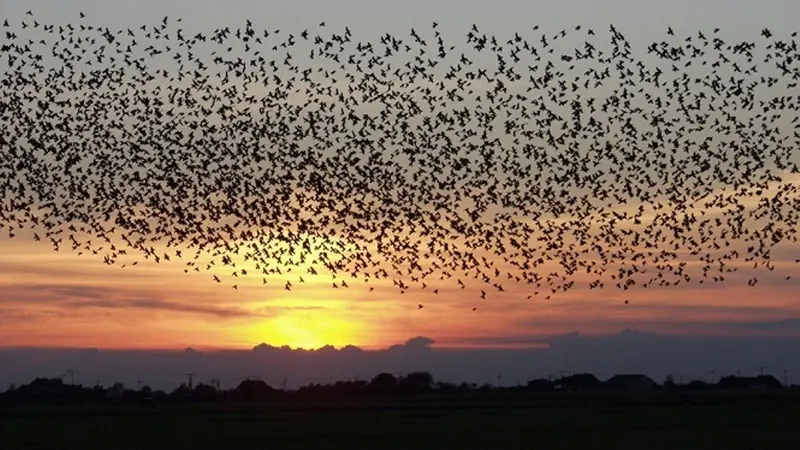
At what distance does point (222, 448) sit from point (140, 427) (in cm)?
1988

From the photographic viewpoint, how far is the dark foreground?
160 feet

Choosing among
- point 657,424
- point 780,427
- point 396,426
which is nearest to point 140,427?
point 396,426

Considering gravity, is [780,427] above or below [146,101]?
below

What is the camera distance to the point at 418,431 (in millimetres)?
59188

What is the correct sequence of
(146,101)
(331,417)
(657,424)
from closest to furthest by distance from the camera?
(146,101) < (657,424) < (331,417)

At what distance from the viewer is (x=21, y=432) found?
205 feet

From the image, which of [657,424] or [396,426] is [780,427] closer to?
[657,424]

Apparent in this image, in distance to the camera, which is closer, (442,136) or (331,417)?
(442,136)

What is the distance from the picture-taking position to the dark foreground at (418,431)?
48.8 metres

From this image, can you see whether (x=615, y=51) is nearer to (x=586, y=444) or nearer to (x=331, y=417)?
(x=586, y=444)

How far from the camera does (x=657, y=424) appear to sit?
63000mm

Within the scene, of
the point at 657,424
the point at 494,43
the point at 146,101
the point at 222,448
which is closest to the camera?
the point at 494,43

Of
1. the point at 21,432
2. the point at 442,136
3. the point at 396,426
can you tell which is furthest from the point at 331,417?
the point at 442,136

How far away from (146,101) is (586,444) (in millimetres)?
21274
